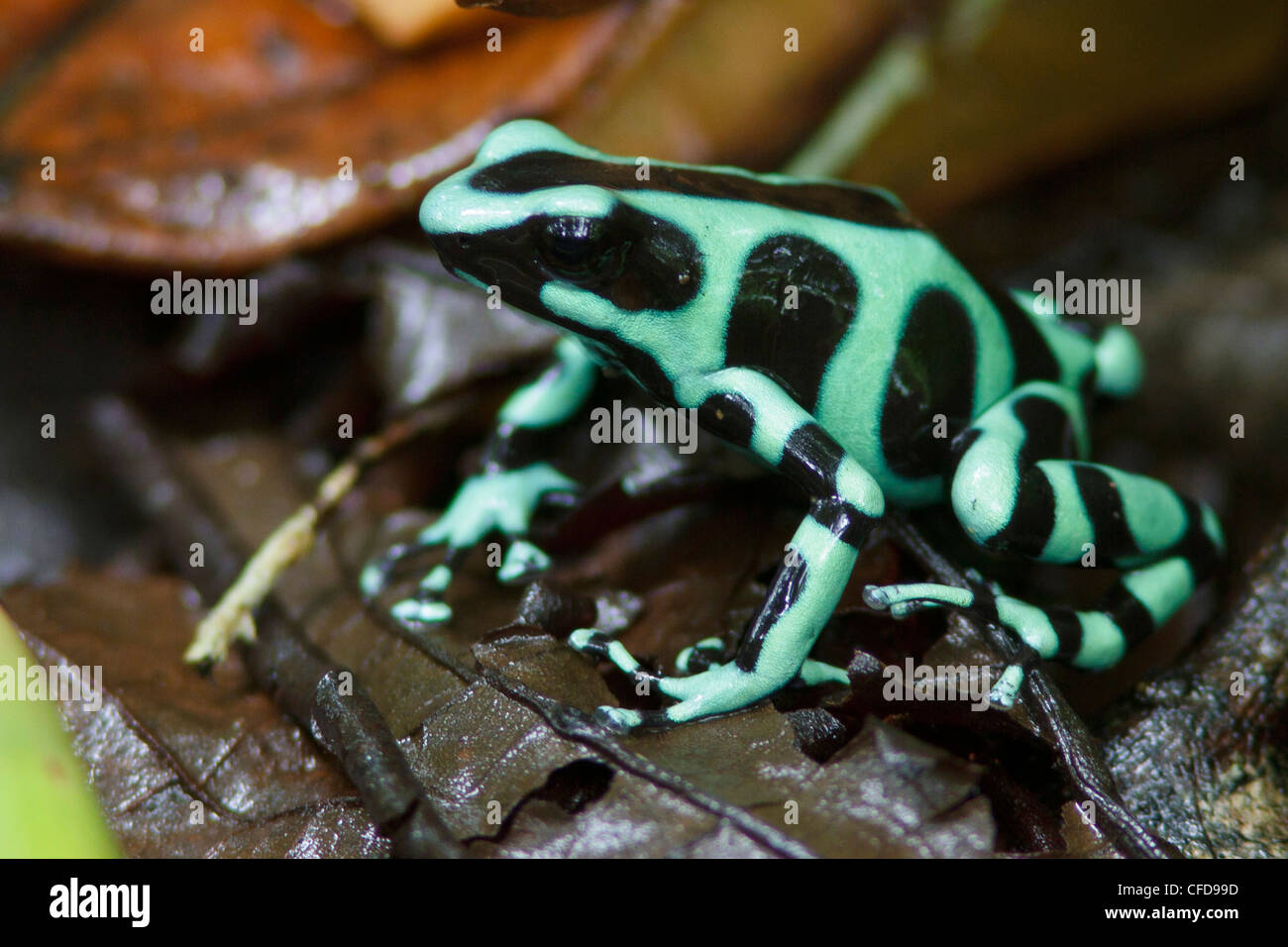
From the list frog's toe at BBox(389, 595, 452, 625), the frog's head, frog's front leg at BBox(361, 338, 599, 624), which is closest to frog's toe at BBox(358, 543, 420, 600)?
frog's front leg at BBox(361, 338, 599, 624)

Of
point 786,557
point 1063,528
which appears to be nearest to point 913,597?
point 786,557

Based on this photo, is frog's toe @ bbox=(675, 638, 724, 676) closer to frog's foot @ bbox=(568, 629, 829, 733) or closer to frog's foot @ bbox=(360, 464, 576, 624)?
frog's foot @ bbox=(568, 629, 829, 733)

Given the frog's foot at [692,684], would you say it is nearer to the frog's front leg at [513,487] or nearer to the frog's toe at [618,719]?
the frog's toe at [618,719]

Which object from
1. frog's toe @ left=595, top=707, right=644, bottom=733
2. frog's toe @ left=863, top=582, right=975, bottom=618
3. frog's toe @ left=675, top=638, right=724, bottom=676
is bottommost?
frog's toe @ left=595, top=707, right=644, bottom=733

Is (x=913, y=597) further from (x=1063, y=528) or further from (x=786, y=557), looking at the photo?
(x=1063, y=528)

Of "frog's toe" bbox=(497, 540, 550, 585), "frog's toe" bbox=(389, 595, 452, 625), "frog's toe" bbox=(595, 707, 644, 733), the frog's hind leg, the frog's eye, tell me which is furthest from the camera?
"frog's toe" bbox=(497, 540, 550, 585)

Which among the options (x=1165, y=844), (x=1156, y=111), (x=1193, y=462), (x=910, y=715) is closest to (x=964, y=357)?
(x=910, y=715)

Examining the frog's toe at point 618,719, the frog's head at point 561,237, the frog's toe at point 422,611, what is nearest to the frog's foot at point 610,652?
the frog's toe at point 618,719
